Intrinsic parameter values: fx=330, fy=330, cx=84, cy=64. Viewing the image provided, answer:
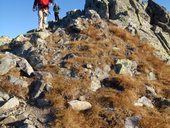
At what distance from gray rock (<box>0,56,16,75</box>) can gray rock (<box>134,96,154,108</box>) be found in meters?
7.77

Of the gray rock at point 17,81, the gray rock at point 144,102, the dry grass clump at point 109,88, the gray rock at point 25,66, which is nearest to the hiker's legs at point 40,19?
the dry grass clump at point 109,88

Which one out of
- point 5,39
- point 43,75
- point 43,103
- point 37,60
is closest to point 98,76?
point 43,75

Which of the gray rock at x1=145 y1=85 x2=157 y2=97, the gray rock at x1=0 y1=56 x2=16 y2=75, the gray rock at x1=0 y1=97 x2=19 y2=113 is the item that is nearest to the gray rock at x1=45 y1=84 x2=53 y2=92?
the gray rock at x1=0 y1=97 x2=19 y2=113

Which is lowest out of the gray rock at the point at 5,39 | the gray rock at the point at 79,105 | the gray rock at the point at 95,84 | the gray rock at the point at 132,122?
the gray rock at the point at 132,122

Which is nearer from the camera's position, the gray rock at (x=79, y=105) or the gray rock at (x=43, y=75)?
the gray rock at (x=79, y=105)

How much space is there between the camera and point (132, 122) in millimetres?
16016

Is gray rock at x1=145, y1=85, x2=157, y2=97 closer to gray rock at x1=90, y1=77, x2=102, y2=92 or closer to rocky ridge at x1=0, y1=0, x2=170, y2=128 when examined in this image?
rocky ridge at x1=0, y1=0, x2=170, y2=128

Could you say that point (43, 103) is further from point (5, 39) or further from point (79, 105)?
point (5, 39)

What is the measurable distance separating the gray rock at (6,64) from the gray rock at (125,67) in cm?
645

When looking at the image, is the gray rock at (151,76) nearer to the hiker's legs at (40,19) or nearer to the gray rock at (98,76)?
the gray rock at (98,76)

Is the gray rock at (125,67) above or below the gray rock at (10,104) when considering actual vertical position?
above

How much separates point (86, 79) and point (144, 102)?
356 centimetres

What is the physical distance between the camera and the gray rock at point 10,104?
53.4ft

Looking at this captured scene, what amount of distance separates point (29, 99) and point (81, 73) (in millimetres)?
3639
